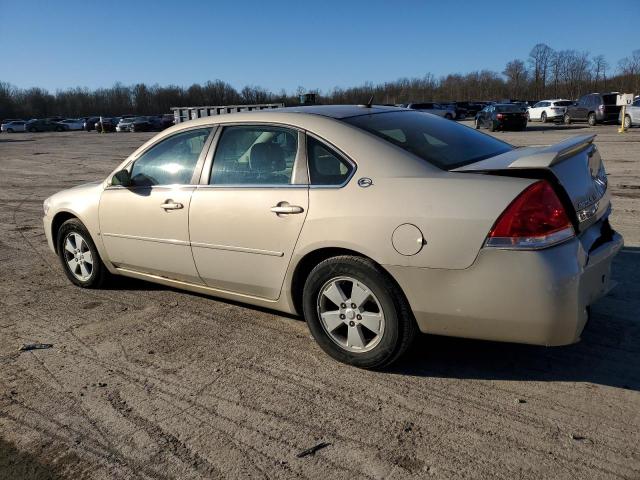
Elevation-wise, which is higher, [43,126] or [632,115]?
[43,126]

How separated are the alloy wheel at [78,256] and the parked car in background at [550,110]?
3491cm

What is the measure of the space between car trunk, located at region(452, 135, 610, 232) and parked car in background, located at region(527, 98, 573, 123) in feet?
113

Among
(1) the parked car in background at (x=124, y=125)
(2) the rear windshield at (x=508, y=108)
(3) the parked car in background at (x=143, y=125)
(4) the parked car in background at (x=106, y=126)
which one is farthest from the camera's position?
(4) the parked car in background at (x=106, y=126)

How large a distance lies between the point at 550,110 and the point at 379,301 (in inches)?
1490

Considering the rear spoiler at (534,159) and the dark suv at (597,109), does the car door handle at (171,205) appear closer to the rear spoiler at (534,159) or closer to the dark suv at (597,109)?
the rear spoiler at (534,159)

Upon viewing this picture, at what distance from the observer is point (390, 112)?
4.12m

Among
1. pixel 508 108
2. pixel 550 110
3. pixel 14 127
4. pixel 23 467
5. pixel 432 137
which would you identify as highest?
pixel 14 127

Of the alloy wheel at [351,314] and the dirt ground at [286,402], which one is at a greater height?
the alloy wheel at [351,314]

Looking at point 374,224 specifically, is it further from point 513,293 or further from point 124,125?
point 124,125

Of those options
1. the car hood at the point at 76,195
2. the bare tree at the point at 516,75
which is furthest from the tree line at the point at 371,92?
the car hood at the point at 76,195

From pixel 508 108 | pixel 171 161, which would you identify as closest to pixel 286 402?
pixel 171 161

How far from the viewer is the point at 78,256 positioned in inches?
206

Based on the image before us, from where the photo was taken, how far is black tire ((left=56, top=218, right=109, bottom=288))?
5074 millimetres

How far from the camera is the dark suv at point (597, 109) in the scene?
93.5ft
